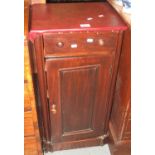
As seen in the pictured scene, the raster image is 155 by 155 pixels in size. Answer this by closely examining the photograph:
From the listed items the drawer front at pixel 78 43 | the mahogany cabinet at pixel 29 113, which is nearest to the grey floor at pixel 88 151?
the mahogany cabinet at pixel 29 113

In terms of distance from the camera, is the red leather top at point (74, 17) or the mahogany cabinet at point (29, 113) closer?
the mahogany cabinet at point (29, 113)

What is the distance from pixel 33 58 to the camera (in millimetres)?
1262

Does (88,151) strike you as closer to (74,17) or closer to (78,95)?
(78,95)

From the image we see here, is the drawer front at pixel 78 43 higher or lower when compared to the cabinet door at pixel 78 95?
higher

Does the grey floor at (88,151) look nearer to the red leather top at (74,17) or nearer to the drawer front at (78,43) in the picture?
the drawer front at (78,43)

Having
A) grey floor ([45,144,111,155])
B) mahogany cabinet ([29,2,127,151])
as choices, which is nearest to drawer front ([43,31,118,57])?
mahogany cabinet ([29,2,127,151])

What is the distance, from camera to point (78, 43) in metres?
1.22

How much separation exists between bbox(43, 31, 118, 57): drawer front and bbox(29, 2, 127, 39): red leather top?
0.03 m

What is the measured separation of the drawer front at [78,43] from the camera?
1.19 meters

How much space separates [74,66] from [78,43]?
14cm

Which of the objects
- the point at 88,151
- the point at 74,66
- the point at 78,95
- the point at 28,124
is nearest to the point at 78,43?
the point at 74,66
